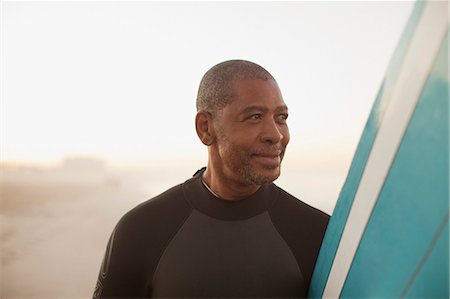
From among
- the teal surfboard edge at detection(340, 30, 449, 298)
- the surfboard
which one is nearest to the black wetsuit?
the surfboard

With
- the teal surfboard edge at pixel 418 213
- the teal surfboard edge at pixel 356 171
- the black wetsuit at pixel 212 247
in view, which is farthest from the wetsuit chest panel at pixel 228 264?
the teal surfboard edge at pixel 418 213

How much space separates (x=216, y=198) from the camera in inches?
61.2

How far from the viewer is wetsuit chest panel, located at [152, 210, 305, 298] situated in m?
1.41

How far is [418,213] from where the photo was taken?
3.15ft

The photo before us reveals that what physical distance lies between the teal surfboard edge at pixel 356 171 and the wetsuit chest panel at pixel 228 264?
0.38 ft

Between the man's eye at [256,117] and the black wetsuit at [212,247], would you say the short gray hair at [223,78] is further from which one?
the black wetsuit at [212,247]

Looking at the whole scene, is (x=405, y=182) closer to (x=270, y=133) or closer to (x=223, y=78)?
(x=270, y=133)

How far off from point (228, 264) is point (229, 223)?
0.47 feet

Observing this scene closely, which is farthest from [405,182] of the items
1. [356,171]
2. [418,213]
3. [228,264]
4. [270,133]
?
[228,264]

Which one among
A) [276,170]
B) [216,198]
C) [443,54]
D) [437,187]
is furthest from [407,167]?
[216,198]

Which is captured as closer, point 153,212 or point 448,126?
point 448,126

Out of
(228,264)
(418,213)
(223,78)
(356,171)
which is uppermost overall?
(223,78)

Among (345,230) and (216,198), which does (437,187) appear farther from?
(216,198)

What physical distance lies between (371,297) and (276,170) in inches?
19.7
